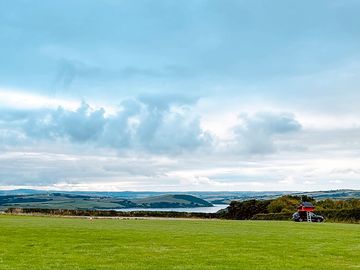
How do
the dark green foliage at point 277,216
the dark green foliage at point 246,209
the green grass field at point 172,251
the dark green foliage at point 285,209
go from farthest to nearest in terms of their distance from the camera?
the dark green foliage at point 246,209 < the dark green foliage at point 277,216 < the dark green foliage at point 285,209 < the green grass field at point 172,251

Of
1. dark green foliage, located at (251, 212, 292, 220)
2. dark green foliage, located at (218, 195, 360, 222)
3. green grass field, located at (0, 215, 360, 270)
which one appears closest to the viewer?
green grass field, located at (0, 215, 360, 270)

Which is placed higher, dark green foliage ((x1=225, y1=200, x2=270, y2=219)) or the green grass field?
dark green foliage ((x1=225, y1=200, x2=270, y2=219))

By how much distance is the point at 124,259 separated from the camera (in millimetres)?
29312

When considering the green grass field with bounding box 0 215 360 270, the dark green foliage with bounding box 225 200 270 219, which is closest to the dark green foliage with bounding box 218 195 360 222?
the dark green foliage with bounding box 225 200 270 219

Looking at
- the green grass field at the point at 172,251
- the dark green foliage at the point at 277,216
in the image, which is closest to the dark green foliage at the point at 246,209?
the dark green foliage at the point at 277,216

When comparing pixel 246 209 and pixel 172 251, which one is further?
pixel 246 209

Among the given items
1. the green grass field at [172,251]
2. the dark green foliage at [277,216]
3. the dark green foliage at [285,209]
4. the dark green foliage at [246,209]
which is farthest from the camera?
the dark green foliage at [246,209]

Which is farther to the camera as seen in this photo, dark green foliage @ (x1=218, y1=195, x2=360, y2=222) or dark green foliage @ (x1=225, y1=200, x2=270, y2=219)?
dark green foliage @ (x1=225, y1=200, x2=270, y2=219)

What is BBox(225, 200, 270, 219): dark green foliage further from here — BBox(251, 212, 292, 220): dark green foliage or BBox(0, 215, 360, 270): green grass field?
BBox(0, 215, 360, 270): green grass field

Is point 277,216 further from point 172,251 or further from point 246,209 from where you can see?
point 172,251

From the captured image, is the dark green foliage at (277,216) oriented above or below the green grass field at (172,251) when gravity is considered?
above

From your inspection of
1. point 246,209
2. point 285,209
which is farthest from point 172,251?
point 246,209

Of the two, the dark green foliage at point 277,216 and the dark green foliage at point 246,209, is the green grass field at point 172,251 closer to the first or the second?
the dark green foliage at point 277,216

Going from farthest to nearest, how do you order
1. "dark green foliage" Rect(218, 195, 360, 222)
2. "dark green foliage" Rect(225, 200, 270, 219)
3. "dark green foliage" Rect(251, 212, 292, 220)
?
1. "dark green foliage" Rect(225, 200, 270, 219)
2. "dark green foliage" Rect(251, 212, 292, 220)
3. "dark green foliage" Rect(218, 195, 360, 222)
